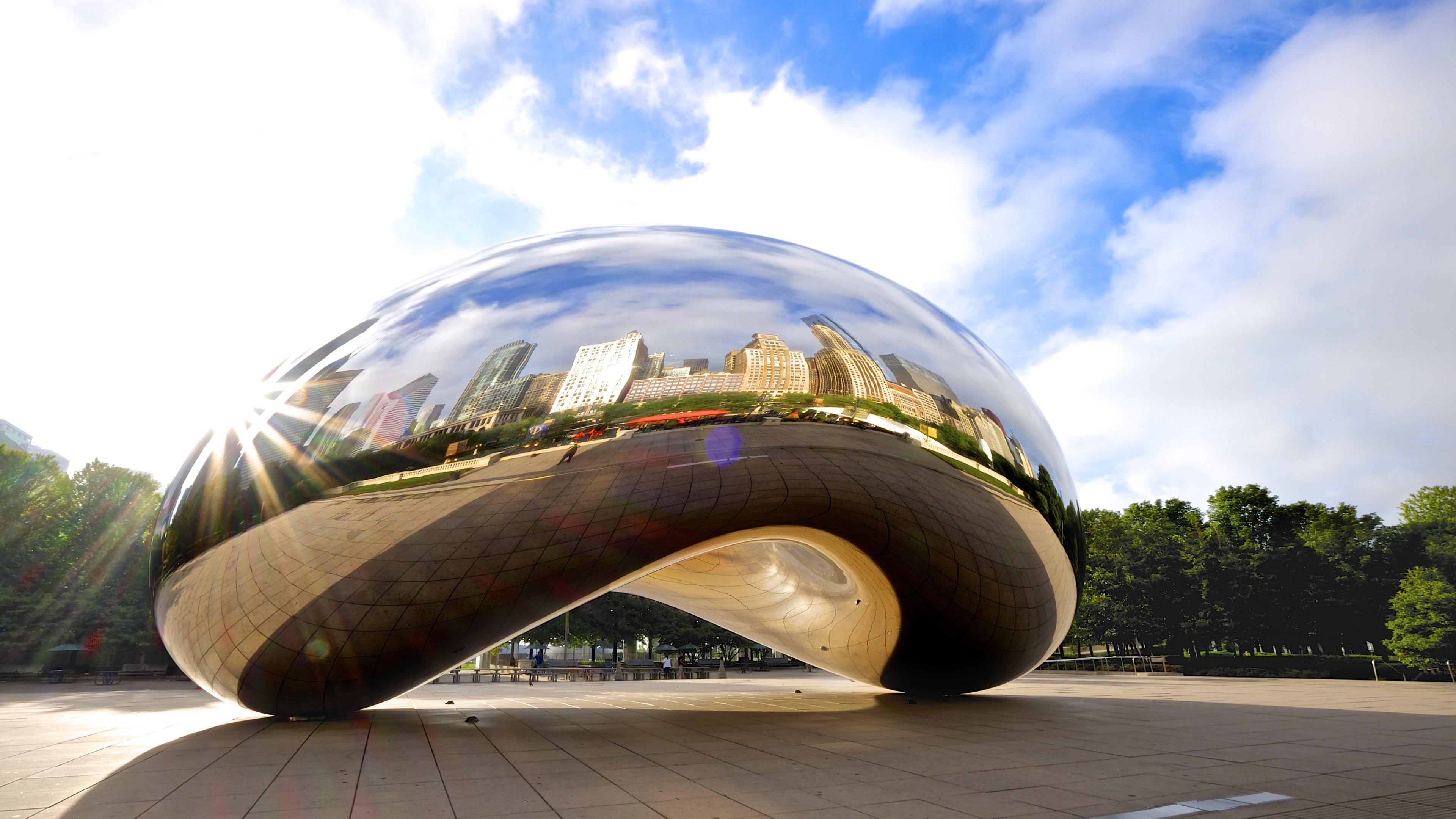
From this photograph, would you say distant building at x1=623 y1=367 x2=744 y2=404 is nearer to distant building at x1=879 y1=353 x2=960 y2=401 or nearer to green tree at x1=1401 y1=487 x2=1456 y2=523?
distant building at x1=879 y1=353 x2=960 y2=401

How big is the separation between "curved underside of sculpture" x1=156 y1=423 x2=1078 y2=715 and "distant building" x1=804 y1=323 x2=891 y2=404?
0.41 meters

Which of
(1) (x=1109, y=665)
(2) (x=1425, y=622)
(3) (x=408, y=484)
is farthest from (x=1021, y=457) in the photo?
(2) (x=1425, y=622)

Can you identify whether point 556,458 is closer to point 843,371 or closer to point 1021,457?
point 843,371

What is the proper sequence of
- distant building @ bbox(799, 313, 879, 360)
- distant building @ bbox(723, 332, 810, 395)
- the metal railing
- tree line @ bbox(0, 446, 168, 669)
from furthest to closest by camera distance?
the metal railing
tree line @ bbox(0, 446, 168, 669)
distant building @ bbox(799, 313, 879, 360)
distant building @ bbox(723, 332, 810, 395)

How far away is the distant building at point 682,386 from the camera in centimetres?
722

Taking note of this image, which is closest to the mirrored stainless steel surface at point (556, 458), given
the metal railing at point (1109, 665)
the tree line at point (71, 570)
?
the metal railing at point (1109, 665)

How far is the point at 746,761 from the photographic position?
6.64 m

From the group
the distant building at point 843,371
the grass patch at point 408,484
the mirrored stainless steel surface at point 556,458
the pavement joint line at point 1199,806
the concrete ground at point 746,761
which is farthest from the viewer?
the distant building at point 843,371

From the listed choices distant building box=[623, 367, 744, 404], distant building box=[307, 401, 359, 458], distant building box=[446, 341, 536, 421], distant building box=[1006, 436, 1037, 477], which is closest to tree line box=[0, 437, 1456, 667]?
distant building box=[307, 401, 359, 458]

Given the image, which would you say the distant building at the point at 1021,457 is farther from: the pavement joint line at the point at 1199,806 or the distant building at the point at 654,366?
the distant building at the point at 654,366

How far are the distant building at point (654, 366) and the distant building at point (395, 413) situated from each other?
2020 mm

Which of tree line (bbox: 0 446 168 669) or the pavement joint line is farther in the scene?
tree line (bbox: 0 446 168 669)

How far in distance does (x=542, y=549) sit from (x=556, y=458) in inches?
40.9

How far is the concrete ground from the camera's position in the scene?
16.5 feet
